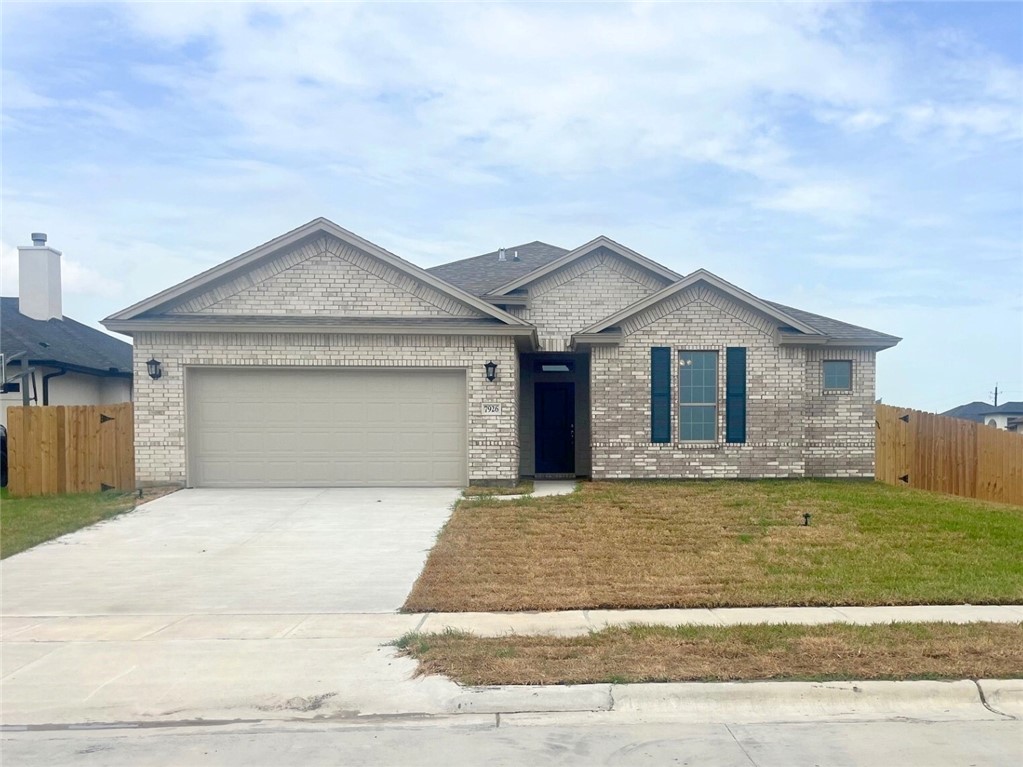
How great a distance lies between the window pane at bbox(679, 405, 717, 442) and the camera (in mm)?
17391

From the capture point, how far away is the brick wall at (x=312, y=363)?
15.7m

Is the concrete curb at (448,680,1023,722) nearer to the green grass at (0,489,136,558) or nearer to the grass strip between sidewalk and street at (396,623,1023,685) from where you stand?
the grass strip between sidewalk and street at (396,623,1023,685)

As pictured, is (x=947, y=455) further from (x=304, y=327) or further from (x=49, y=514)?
(x=49, y=514)

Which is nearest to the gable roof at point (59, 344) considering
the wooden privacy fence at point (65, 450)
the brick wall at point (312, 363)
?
the wooden privacy fence at point (65, 450)

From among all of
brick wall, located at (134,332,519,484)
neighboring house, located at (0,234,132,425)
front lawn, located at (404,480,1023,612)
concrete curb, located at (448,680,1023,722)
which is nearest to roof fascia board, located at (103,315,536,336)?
brick wall, located at (134,332,519,484)

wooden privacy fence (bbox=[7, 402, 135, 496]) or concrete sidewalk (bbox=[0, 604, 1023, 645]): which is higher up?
wooden privacy fence (bbox=[7, 402, 135, 496])

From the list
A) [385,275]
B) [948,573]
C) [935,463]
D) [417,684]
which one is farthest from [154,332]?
[935,463]

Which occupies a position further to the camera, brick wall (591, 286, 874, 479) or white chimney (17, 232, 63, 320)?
white chimney (17, 232, 63, 320)

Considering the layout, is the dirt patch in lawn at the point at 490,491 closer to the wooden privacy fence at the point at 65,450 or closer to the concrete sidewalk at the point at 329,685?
the wooden privacy fence at the point at 65,450

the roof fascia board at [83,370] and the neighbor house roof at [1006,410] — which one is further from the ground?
the roof fascia board at [83,370]

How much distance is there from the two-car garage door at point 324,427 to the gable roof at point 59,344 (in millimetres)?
7300

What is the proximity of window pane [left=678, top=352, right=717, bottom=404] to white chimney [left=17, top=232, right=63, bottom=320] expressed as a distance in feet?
63.0

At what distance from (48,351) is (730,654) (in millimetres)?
20824

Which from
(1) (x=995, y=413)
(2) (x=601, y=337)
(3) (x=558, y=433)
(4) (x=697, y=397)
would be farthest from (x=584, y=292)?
(1) (x=995, y=413)
